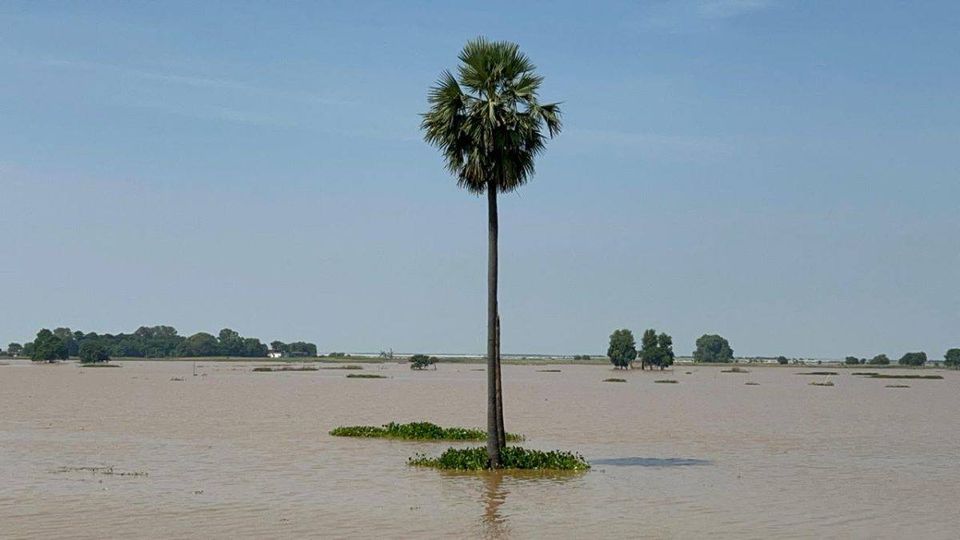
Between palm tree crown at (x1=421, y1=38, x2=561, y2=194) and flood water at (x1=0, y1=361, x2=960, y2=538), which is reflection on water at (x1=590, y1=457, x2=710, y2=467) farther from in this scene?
palm tree crown at (x1=421, y1=38, x2=561, y2=194)

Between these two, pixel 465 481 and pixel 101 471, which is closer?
pixel 465 481

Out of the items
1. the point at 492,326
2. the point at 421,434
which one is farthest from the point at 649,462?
the point at 421,434

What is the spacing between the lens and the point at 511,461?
33188 millimetres

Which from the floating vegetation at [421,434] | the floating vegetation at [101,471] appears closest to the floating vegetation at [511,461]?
the floating vegetation at [101,471]

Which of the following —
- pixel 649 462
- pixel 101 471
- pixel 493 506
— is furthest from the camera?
pixel 649 462

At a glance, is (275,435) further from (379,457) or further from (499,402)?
(499,402)

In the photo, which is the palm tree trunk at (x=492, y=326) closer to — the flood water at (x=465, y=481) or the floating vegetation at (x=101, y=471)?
the flood water at (x=465, y=481)

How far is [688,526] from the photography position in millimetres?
23781

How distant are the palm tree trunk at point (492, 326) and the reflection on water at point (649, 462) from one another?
4.85 m

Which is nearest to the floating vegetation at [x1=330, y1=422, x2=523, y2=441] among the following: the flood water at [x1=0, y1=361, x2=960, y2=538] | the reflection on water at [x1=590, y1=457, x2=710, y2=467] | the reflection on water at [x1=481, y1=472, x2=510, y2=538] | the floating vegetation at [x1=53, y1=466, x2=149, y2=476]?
the flood water at [x1=0, y1=361, x2=960, y2=538]

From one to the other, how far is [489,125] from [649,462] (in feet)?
41.5

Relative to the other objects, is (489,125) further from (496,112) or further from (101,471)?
(101,471)

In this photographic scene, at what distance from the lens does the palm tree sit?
104 feet

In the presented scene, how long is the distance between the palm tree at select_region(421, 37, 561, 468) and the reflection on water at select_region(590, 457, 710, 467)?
18.9 ft
